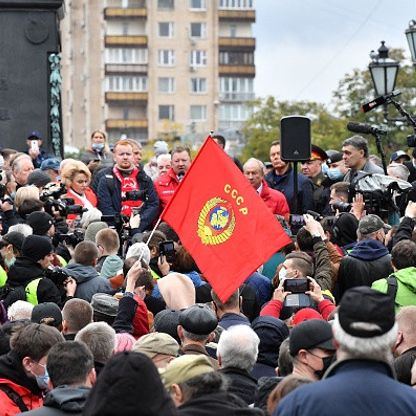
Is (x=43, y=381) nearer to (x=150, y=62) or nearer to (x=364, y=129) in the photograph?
(x=364, y=129)

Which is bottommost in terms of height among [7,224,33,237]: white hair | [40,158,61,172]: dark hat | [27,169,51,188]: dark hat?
[7,224,33,237]: white hair

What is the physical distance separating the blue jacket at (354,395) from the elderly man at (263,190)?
953cm

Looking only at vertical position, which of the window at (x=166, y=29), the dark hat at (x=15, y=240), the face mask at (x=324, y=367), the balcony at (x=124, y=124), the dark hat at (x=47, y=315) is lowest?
the face mask at (x=324, y=367)

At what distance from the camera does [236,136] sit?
113312 mm

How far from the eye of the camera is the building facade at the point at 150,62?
133 meters

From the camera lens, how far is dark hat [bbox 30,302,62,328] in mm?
10938

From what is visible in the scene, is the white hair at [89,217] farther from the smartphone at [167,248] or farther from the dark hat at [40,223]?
the smartphone at [167,248]

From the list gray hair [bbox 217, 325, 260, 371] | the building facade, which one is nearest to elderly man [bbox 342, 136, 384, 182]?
Answer: gray hair [bbox 217, 325, 260, 371]

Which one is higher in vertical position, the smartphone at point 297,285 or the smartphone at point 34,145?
the smartphone at point 34,145

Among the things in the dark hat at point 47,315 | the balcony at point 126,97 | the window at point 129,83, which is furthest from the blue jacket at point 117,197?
the window at point 129,83

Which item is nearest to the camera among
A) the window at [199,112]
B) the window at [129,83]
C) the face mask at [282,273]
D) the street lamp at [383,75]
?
the face mask at [282,273]

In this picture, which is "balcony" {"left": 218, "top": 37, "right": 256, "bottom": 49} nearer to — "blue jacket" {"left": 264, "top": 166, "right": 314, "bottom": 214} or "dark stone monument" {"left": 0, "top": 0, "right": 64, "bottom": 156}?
"dark stone monument" {"left": 0, "top": 0, "right": 64, "bottom": 156}

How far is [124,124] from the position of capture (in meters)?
133

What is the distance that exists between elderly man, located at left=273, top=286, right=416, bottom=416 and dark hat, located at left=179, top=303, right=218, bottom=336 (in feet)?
9.51
